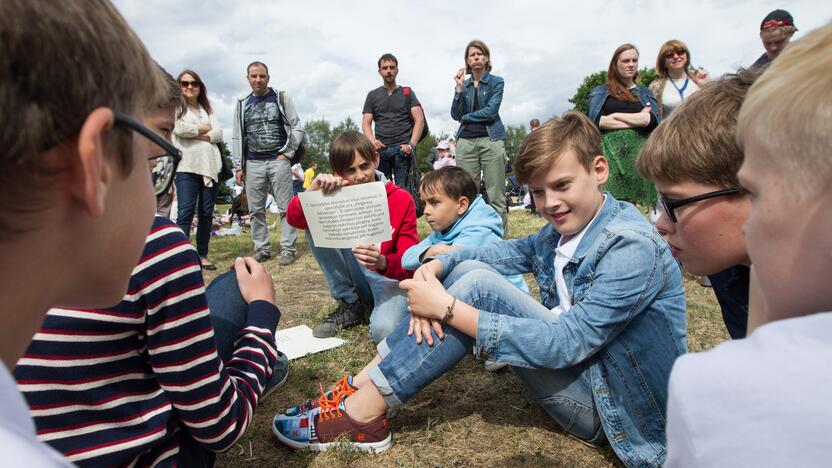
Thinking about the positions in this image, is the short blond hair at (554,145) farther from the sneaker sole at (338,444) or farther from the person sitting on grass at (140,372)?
the person sitting on grass at (140,372)

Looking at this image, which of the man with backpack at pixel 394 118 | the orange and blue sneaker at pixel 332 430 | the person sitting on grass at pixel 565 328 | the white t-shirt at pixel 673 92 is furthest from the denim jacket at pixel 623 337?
the man with backpack at pixel 394 118

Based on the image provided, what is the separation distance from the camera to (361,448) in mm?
1923

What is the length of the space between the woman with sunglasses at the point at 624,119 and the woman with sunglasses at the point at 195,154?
3832 mm

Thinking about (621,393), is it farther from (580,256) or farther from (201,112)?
(201,112)

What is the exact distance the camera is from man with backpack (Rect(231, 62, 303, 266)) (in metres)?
5.70

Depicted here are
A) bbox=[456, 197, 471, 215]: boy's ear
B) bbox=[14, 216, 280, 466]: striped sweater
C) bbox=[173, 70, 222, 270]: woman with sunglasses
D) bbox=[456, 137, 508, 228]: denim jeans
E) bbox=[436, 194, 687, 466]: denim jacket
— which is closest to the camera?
bbox=[14, 216, 280, 466]: striped sweater

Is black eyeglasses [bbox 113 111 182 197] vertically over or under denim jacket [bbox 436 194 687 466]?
over

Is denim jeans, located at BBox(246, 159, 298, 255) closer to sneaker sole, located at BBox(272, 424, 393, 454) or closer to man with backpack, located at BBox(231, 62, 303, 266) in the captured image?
man with backpack, located at BBox(231, 62, 303, 266)

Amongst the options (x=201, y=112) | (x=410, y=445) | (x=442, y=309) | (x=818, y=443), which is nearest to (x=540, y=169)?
(x=442, y=309)

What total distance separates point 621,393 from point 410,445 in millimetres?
819

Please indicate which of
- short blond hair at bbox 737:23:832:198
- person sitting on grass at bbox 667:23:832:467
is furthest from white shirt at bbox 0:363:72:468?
short blond hair at bbox 737:23:832:198

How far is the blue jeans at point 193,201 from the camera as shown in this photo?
5.16 metres

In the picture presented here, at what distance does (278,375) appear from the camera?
2514mm

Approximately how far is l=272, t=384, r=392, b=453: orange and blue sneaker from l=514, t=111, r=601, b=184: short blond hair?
1.15 m
